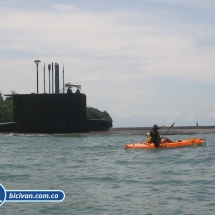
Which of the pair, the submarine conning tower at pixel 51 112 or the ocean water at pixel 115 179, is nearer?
the ocean water at pixel 115 179

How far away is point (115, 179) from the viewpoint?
58.0 ft

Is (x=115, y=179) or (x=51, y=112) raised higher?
(x=51, y=112)

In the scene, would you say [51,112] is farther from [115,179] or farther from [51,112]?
[115,179]

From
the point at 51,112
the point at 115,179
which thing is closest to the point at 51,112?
the point at 51,112

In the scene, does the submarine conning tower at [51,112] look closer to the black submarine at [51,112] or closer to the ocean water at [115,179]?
the black submarine at [51,112]

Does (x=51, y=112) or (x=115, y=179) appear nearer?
(x=115, y=179)

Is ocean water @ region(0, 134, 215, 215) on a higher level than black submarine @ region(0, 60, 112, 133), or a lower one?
lower

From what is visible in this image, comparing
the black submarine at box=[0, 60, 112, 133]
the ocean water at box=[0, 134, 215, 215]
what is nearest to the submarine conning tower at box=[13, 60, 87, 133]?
the black submarine at box=[0, 60, 112, 133]

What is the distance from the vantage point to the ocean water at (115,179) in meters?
13.2

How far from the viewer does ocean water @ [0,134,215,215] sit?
13172mm

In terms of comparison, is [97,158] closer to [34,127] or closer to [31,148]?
[31,148]

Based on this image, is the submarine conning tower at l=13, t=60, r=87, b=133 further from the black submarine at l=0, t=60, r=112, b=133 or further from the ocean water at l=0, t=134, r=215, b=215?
the ocean water at l=0, t=134, r=215, b=215

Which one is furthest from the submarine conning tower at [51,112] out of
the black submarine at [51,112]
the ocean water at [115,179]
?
the ocean water at [115,179]

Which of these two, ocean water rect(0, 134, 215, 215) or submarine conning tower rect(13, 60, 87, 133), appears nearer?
ocean water rect(0, 134, 215, 215)
